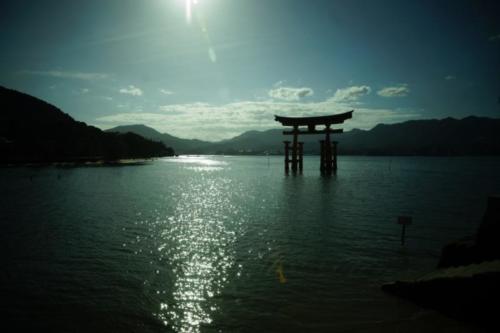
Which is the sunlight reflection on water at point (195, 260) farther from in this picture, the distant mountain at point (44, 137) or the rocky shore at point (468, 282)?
the distant mountain at point (44, 137)

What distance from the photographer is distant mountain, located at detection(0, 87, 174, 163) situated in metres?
66.0

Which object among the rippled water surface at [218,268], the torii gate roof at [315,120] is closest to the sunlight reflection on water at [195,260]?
the rippled water surface at [218,268]

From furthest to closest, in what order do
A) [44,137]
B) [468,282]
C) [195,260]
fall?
[44,137] < [195,260] < [468,282]

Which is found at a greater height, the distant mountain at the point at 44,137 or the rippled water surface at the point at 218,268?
the distant mountain at the point at 44,137

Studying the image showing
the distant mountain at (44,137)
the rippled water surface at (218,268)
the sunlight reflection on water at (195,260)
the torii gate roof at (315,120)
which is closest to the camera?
the rippled water surface at (218,268)

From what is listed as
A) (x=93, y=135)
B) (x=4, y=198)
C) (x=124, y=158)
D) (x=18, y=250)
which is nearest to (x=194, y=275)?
(x=18, y=250)

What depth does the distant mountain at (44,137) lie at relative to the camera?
66000 millimetres

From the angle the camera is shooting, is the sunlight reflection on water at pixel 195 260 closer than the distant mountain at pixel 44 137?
Yes

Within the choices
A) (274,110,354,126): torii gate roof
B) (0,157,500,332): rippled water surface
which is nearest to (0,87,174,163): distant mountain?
(274,110,354,126): torii gate roof

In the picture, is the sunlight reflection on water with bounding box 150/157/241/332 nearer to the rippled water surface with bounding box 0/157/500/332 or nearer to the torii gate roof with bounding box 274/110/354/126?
the rippled water surface with bounding box 0/157/500/332

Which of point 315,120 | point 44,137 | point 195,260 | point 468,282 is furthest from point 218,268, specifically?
point 44,137

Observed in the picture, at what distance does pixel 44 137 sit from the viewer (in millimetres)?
74062

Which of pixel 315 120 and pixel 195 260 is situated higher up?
pixel 315 120

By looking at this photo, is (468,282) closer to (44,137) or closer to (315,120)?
(315,120)
